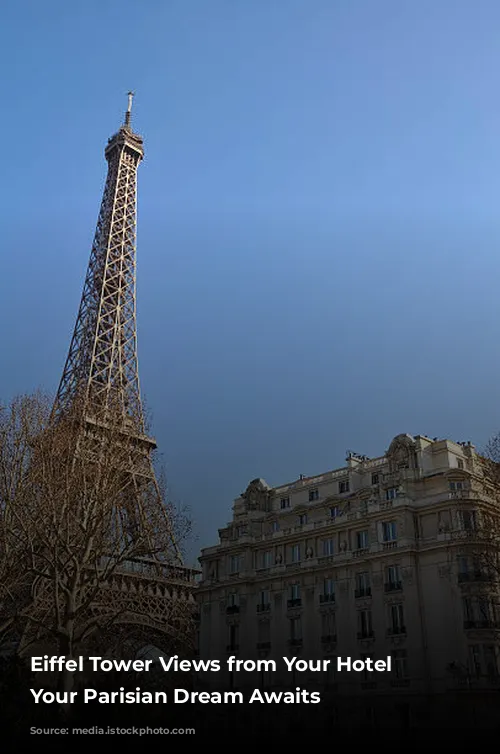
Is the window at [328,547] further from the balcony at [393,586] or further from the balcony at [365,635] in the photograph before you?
the balcony at [365,635]

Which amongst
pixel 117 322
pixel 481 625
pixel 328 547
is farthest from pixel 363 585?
pixel 117 322

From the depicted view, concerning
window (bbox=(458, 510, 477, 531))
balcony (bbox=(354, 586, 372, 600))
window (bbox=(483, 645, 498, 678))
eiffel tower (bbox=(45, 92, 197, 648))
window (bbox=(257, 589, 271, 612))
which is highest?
eiffel tower (bbox=(45, 92, 197, 648))

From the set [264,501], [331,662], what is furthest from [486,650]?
[264,501]

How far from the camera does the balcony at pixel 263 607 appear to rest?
2019 inches

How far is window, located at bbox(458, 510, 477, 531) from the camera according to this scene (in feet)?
146

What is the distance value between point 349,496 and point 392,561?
6.74 m

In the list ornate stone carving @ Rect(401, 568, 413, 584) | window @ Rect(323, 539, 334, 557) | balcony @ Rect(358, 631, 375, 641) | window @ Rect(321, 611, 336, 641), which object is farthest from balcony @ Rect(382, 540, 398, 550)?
window @ Rect(321, 611, 336, 641)

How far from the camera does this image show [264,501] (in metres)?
58.1

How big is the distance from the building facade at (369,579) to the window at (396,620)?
0.21 feet

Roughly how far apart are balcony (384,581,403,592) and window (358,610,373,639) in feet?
6.36

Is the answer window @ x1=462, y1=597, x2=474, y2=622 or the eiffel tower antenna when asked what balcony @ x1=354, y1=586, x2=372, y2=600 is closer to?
window @ x1=462, y1=597, x2=474, y2=622

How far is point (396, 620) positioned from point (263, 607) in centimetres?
1110

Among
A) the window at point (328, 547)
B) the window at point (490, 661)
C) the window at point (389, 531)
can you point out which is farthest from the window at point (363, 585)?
the window at point (490, 661)

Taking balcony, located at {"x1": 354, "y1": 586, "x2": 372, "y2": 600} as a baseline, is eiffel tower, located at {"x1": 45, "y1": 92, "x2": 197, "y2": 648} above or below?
above
